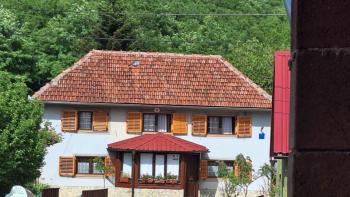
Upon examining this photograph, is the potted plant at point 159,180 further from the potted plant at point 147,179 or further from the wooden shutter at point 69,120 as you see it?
the wooden shutter at point 69,120

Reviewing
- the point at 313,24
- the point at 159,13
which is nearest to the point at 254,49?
the point at 159,13

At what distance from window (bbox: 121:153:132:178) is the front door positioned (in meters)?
2.68

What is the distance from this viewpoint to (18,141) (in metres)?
28.6

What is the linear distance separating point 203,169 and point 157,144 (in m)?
2.98

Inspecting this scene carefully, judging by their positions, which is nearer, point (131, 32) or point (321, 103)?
point (321, 103)

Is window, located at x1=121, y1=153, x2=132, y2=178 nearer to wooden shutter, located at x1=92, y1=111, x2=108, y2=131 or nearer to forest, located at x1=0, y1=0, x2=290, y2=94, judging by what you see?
wooden shutter, located at x1=92, y1=111, x2=108, y2=131

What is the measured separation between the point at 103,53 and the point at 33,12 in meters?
39.4

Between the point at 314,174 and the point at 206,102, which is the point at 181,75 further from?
the point at 314,174

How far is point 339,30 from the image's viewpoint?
3.27 metres

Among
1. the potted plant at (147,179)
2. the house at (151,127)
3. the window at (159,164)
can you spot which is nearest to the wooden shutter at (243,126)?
the house at (151,127)

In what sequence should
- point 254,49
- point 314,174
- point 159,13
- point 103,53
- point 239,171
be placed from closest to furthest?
point 314,174 < point 239,171 < point 103,53 < point 254,49 < point 159,13

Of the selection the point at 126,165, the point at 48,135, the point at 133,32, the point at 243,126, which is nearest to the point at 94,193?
the point at 48,135

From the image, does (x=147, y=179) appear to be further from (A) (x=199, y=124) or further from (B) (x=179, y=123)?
(A) (x=199, y=124)

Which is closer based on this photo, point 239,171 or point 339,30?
point 339,30
